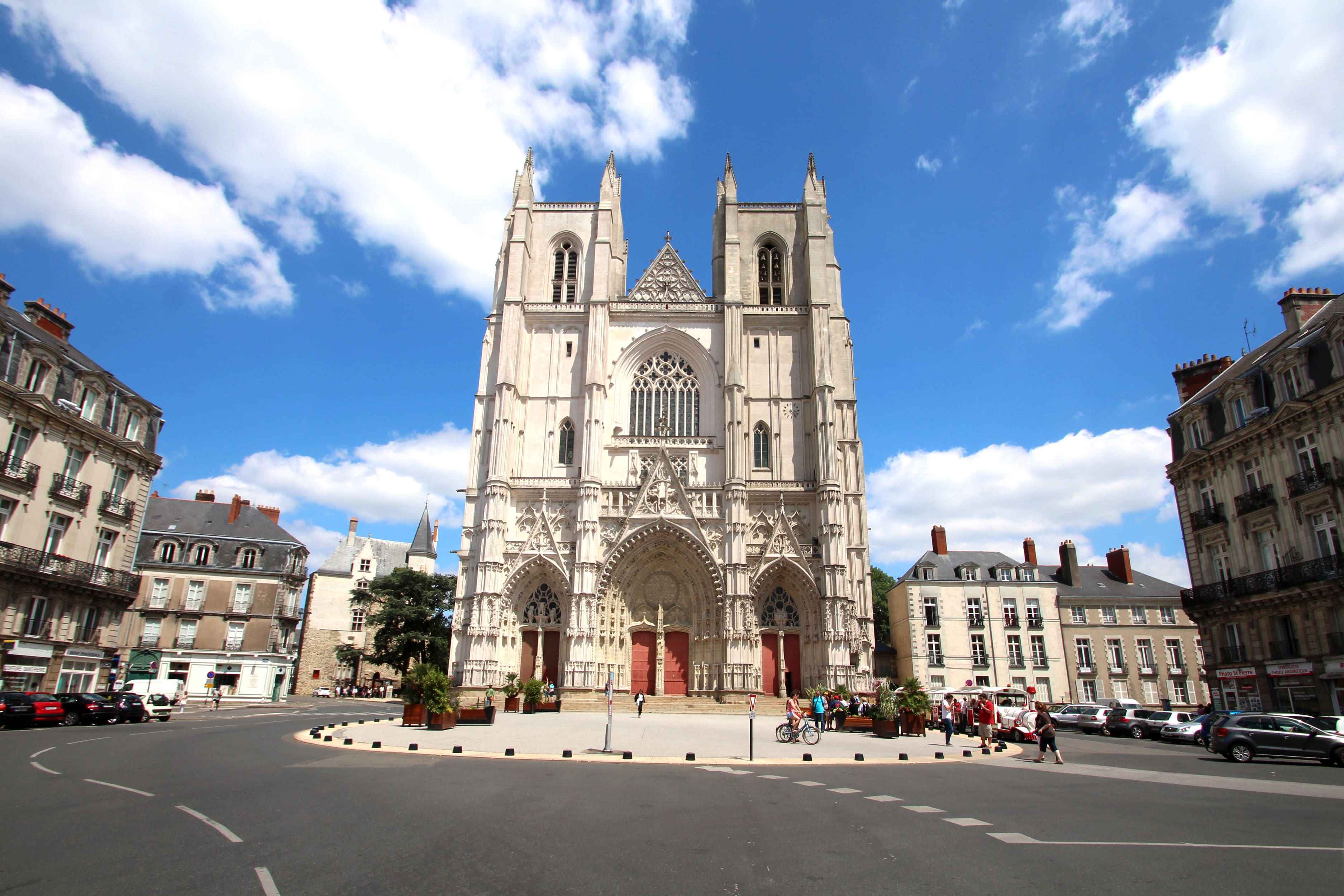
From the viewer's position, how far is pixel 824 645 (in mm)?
29734

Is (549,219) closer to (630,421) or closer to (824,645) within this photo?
(630,421)

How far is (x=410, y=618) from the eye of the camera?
143ft

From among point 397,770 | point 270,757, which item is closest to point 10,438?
point 270,757

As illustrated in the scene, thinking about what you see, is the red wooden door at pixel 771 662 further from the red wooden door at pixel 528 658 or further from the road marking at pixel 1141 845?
the road marking at pixel 1141 845

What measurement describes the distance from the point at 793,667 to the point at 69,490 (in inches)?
1075

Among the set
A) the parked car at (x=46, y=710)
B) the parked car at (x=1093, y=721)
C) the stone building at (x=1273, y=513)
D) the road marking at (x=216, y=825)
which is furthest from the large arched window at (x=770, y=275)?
the road marking at (x=216, y=825)

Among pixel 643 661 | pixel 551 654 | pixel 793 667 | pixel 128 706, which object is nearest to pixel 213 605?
pixel 128 706

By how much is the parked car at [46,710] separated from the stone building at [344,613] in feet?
95.1

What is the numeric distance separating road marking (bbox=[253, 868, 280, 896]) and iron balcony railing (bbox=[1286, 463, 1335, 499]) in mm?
26716

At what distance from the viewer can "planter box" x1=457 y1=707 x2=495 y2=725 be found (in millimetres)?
20484

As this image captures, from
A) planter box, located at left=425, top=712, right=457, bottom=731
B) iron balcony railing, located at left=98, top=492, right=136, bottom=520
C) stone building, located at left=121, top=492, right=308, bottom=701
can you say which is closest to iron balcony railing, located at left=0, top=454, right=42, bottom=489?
iron balcony railing, located at left=98, top=492, right=136, bottom=520

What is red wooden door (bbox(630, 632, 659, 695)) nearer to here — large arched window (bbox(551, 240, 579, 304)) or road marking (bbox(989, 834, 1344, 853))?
large arched window (bbox(551, 240, 579, 304))

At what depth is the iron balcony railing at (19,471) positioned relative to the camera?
23.0 metres

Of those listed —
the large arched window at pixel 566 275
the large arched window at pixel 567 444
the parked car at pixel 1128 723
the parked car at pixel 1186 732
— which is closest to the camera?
the parked car at pixel 1186 732
